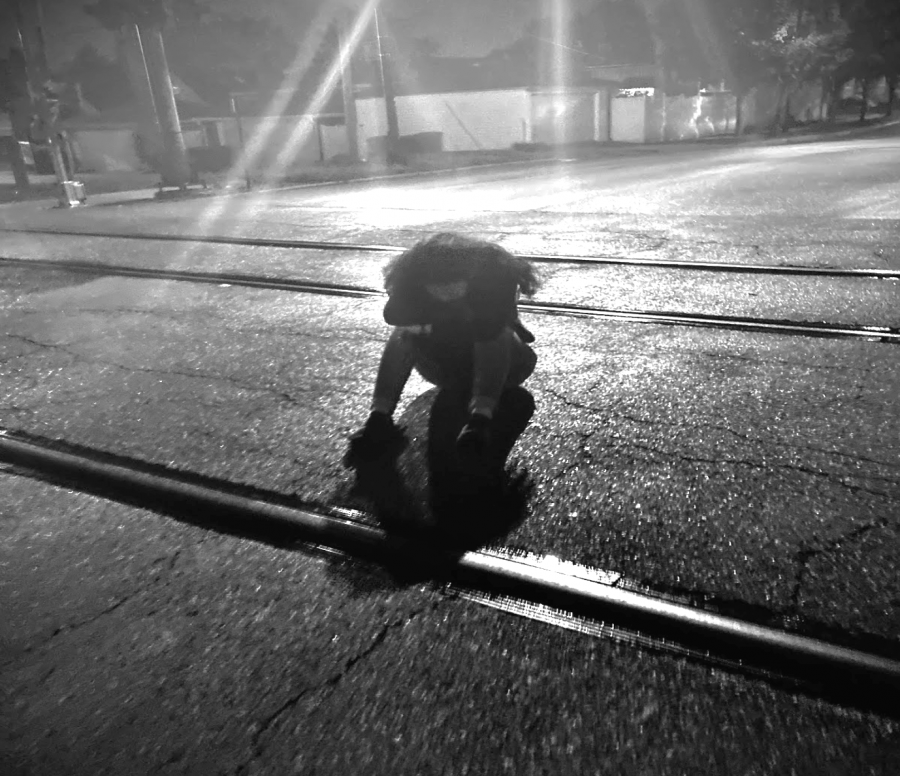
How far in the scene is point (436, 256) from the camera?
2711mm

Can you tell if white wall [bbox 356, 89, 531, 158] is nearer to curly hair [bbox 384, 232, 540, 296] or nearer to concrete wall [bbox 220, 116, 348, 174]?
concrete wall [bbox 220, 116, 348, 174]

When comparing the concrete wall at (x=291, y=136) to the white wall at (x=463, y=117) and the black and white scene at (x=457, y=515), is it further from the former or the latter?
the black and white scene at (x=457, y=515)

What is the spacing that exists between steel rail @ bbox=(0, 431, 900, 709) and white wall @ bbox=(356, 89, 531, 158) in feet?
126

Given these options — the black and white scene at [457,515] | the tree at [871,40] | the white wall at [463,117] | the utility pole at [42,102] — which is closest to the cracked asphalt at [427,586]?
the black and white scene at [457,515]

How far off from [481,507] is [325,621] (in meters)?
0.71

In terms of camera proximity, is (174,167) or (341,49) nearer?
(174,167)

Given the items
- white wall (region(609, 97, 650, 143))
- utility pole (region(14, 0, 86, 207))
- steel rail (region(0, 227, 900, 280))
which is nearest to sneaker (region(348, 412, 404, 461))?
steel rail (region(0, 227, 900, 280))

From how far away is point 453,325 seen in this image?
2.87 meters

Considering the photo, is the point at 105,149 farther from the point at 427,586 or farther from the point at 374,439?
the point at 427,586

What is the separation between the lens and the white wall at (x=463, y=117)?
40375 mm

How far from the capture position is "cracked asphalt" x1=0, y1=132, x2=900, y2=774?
1.50 metres

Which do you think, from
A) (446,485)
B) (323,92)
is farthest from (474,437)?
(323,92)

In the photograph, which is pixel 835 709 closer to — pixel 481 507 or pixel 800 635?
pixel 800 635

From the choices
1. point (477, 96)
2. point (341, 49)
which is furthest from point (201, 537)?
point (477, 96)
